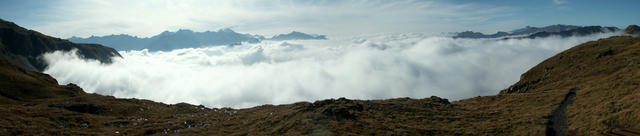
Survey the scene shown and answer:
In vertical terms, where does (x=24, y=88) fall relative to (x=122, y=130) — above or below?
above

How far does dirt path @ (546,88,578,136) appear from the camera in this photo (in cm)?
3158

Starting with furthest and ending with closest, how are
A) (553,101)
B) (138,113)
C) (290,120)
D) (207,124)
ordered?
(138,113), (553,101), (207,124), (290,120)

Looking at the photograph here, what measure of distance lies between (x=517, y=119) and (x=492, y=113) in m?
6.08

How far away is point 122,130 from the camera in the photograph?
126ft

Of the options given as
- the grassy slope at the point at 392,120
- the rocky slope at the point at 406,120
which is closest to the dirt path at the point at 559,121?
the rocky slope at the point at 406,120

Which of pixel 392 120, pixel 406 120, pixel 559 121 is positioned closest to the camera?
pixel 559 121

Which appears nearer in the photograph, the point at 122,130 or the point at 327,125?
the point at 327,125

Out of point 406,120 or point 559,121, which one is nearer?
point 559,121

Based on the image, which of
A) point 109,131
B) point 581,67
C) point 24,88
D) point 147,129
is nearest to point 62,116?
point 109,131

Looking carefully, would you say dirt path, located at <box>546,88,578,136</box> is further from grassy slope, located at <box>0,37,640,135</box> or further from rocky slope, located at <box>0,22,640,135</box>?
grassy slope, located at <box>0,37,640,135</box>

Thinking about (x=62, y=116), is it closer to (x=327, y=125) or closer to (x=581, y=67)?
(x=327, y=125)

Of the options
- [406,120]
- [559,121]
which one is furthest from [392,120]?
[559,121]

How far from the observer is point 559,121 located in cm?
3556

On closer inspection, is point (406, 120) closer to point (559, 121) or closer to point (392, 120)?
point (392, 120)
